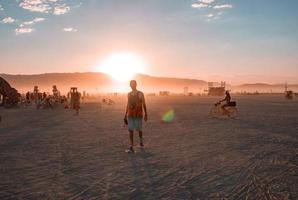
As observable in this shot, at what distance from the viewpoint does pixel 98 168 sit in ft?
30.1

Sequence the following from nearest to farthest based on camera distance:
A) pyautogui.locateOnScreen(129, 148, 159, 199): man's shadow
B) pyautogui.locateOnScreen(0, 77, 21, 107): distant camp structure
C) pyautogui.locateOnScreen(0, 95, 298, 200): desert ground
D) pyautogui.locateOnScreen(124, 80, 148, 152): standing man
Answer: pyautogui.locateOnScreen(129, 148, 159, 199): man's shadow
pyautogui.locateOnScreen(0, 95, 298, 200): desert ground
pyautogui.locateOnScreen(124, 80, 148, 152): standing man
pyautogui.locateOnScreen(0, 77, 21, 107): distant camp structure

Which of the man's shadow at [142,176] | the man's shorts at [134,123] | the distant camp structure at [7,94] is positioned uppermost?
the distant camp structure at [7,94]

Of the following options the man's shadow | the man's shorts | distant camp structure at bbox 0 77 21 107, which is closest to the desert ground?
the man's shadow

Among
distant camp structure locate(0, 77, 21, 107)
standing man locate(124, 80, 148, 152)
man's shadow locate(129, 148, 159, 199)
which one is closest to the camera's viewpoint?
man's shadow locate(129, 148, 159, 199)

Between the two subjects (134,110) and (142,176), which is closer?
(142,176)

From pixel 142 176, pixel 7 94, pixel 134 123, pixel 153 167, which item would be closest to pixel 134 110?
pixel 134 123

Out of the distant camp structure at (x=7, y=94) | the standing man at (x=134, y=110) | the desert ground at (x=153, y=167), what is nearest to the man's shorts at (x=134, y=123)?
the standing man at (x=134, y=110)

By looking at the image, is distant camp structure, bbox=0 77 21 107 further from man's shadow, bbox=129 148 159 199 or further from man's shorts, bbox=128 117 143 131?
man's shadow, bbox=129 148 159 199

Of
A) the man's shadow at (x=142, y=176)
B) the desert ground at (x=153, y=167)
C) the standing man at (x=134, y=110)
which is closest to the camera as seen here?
the man's shadow at (x=142, y=176)

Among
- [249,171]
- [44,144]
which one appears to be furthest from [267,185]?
[44,144]

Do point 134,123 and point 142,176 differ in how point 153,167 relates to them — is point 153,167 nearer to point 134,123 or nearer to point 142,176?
point 142,176

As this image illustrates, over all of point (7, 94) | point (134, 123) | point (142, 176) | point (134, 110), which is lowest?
point (142, 176)

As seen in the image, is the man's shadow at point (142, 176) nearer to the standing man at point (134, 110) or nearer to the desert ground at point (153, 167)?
the desert ground at point (153, 167)

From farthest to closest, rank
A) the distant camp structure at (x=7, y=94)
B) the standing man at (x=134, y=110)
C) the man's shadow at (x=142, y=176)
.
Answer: the distant camp structure at (x=7, y=94) < the standing man at (x=134, y=110) < the man's shadow at (x=142, y=176)
